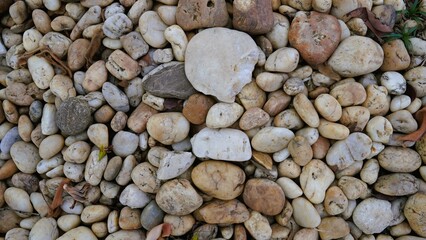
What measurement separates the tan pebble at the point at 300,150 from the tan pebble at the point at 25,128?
1029mm

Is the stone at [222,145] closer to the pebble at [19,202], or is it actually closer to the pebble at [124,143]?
the pebble at [124,143]

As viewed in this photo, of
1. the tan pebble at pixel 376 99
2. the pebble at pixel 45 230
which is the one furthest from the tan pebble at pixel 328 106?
the pebble at pixel 45 230

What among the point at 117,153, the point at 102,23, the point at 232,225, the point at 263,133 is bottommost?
the point at 232,225

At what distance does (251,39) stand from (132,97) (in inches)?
20.0

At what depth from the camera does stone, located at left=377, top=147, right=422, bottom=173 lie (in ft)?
5.10

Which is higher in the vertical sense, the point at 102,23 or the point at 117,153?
the point at 102,23

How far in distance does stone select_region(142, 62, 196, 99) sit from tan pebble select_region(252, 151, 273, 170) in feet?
1.08

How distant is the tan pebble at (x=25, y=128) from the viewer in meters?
1.68

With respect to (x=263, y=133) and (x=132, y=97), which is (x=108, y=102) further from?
(x=263, y=133)

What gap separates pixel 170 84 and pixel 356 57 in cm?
69

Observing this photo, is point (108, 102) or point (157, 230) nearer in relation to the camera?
point (157, 230)

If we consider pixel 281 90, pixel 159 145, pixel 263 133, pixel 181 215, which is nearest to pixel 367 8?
pixel 281 90

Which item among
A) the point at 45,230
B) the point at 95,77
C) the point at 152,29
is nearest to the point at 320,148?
the point at 152,29

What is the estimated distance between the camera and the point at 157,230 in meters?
1.49
